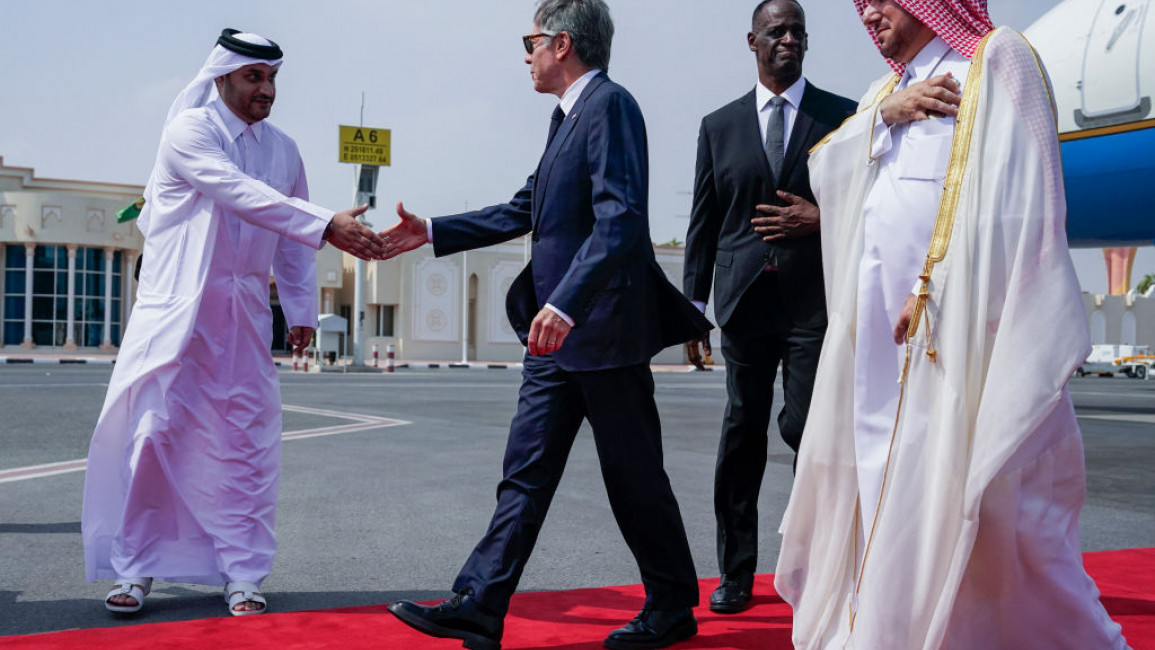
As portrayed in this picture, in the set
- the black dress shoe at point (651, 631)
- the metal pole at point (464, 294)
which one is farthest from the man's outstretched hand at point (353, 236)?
the metal pole at point (464, 294)

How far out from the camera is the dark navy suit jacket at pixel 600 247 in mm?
3163

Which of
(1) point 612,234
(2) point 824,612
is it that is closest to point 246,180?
(1) point 612,234

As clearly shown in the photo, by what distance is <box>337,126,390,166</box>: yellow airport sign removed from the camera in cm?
3881

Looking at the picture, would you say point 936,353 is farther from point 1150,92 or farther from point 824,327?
point 1150,92

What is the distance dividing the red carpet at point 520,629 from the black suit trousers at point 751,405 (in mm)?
247

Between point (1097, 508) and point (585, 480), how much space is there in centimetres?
309

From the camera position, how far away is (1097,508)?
21.5 feet

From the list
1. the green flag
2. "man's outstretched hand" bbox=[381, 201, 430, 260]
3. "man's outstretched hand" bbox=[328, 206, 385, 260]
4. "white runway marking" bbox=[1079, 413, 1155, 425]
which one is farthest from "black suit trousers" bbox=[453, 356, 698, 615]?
the green flag

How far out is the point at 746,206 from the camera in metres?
4.01

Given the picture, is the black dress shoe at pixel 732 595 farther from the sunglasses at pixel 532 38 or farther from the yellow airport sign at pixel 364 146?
the yellow airport sign at pixel 364 146

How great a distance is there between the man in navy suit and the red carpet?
6.9 inches

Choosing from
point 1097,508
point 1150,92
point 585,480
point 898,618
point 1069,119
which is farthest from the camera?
point 1069,119

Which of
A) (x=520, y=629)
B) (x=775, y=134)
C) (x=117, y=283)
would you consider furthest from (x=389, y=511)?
(x=117, y=283)

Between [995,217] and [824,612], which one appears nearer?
[995,217]
